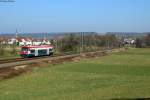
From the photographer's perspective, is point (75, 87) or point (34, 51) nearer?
point (75, 87)

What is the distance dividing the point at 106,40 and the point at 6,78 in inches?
5085

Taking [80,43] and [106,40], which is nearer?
[80,43]

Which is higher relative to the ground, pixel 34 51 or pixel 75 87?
pixel 75 87

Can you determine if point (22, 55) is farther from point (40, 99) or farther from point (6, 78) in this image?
point (40, 99)

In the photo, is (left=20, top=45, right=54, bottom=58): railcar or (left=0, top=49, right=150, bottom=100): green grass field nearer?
(left=0, top=49, right=150, bottom=100): green grass field

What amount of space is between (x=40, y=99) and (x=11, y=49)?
63.8 meters

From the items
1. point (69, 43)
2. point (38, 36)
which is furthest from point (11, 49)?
point (38, 36)

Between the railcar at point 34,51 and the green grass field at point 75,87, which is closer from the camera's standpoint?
the green grass field at point 75,87

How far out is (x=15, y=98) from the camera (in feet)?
52.7

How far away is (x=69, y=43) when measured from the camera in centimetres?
10500

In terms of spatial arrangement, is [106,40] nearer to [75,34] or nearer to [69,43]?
[75,34]

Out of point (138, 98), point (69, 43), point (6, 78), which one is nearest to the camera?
point (138, 98)

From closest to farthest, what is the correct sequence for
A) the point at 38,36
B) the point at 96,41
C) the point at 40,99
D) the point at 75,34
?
the point at 40,99
the point at 75,34
the point at 38,36
the point at 96,41

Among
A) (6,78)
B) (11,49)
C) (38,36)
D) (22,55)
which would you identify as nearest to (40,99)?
(6,78)
